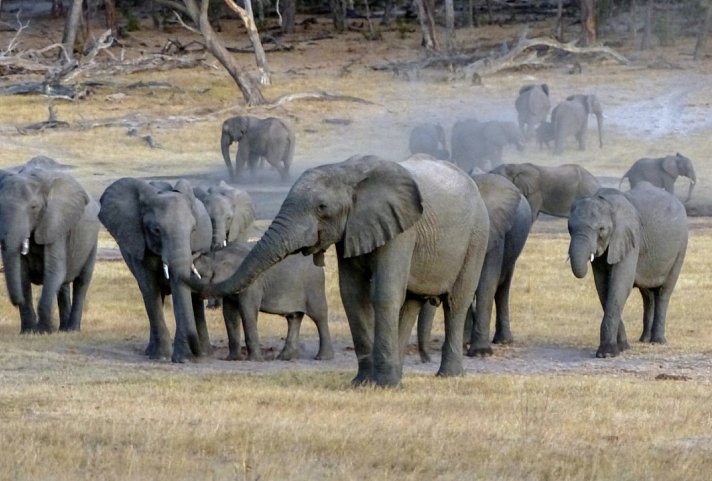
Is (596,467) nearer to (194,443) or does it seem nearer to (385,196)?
(194,443)

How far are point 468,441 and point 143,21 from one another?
178 feet

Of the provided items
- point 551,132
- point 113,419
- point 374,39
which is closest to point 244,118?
point 551,132

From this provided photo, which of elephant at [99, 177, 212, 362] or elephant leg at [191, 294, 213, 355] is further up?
elephant at [99, 177, 212, 362]

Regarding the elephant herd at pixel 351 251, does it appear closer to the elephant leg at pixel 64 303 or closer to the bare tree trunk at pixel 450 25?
the elephant leg at pixel 64 303

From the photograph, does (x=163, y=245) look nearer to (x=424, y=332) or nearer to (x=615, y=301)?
(x=424, y=332)

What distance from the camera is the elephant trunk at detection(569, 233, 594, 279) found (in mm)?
15312

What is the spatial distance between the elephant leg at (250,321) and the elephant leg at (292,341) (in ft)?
1.15

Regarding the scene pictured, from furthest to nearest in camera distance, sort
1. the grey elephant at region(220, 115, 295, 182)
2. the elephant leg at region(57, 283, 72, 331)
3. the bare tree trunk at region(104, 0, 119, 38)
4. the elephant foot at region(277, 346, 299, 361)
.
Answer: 1. the bare tree trunk at region(104, 0, 119, 38)
2. the grey elephant at region(220, 115, 295, 182)
3. the elephant leg at region(57, 283, 72, 331)
4. the elephant foot at region(277, 346, 299, 361)

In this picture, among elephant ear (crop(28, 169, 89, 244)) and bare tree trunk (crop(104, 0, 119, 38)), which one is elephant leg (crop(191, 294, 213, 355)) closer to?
elephant ear (crop(28, 169, 89, 244))

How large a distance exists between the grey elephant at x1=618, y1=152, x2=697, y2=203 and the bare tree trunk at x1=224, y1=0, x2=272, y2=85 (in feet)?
51.5

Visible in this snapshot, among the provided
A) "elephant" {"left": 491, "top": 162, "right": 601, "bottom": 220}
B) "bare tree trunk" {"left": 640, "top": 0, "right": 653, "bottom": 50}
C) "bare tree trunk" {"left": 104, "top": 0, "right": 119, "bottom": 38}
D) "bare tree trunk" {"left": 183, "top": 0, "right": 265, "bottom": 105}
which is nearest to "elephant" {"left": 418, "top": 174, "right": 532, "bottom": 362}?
"elephant" {"left": 491, "top": 162, "right": 601, "bottom": 220}

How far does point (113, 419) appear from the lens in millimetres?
9820

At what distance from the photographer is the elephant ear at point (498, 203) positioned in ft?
50.0

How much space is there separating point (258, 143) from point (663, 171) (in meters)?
9.17
